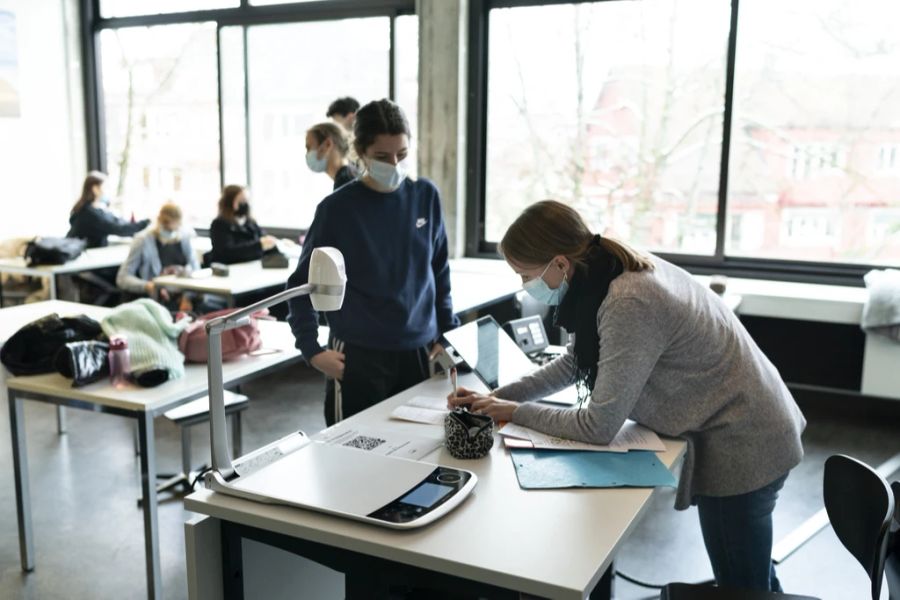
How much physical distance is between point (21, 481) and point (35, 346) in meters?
0.46

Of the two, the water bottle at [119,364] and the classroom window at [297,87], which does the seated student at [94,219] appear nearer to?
the classroom window at [297,87]

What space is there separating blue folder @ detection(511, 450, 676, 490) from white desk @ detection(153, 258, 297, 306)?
2.74 m

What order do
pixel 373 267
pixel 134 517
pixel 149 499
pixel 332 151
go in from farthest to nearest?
pixel 134 517 < pixel 332 151 < pixel 149 499 < pixel 373 267

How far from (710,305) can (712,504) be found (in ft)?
1.49

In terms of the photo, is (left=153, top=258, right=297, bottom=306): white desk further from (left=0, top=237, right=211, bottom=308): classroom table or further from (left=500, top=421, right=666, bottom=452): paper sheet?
(left=500, top=421, right=666, bottom=452): paper sheet

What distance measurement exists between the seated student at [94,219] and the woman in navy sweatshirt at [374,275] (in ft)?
13.8

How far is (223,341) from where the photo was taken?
2771 mm

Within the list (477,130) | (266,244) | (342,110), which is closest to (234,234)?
(266,244)

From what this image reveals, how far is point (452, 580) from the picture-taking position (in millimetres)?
1337

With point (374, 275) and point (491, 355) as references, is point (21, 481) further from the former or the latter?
point (491, 355)

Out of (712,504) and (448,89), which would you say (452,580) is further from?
(448,89)

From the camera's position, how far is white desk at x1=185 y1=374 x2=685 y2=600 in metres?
1.28

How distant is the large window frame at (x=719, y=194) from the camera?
180 inches

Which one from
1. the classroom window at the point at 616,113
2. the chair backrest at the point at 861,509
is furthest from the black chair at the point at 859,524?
the classroom window at the point at 616,113
